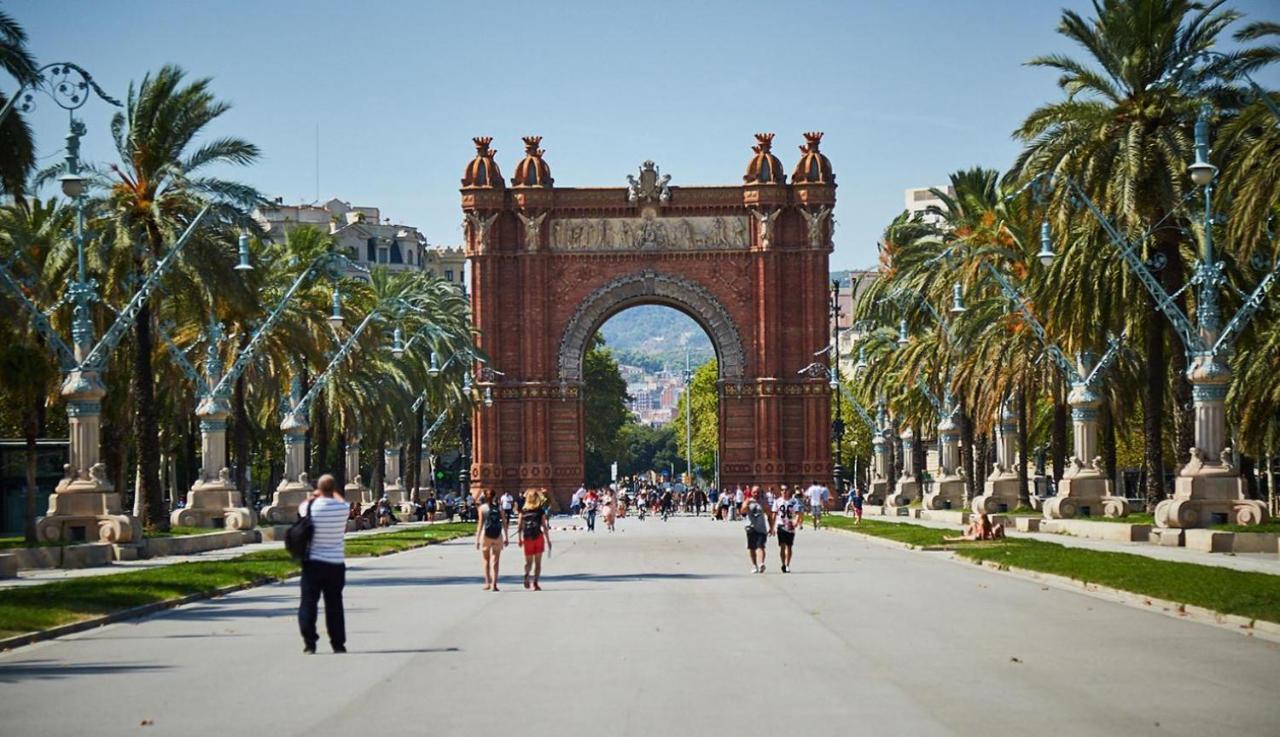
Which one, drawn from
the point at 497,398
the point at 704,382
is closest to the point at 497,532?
the point at 497,398

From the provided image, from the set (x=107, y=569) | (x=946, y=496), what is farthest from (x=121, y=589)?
(x=946, y=496)

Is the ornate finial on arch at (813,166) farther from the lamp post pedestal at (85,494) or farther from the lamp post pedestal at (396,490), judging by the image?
the lamp post pedestal at (85,494)

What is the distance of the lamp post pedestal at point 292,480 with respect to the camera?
5559 centimetres

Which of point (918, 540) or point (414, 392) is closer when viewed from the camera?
point (918, 540)

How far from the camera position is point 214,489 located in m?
50.8

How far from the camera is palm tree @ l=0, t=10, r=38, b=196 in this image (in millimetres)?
31656

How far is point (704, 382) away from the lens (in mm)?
170375

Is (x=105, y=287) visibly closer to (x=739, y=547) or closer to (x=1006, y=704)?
(x=739, y=547)

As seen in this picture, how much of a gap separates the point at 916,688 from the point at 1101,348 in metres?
33.6

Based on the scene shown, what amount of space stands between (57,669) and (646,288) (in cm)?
7645

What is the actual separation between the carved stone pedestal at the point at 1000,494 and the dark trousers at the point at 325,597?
135 feet

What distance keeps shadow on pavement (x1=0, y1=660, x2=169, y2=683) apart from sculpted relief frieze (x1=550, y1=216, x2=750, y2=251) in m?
75.7

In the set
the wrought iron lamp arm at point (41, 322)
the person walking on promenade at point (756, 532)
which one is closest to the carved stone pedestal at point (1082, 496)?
the person walking on promenade at point (756, 532)

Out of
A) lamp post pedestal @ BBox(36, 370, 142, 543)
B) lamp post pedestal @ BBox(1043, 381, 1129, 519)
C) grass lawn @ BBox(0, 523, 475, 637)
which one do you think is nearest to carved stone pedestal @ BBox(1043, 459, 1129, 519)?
lamp post pedestal @ BBox(1043, 381, 1129, 519)
